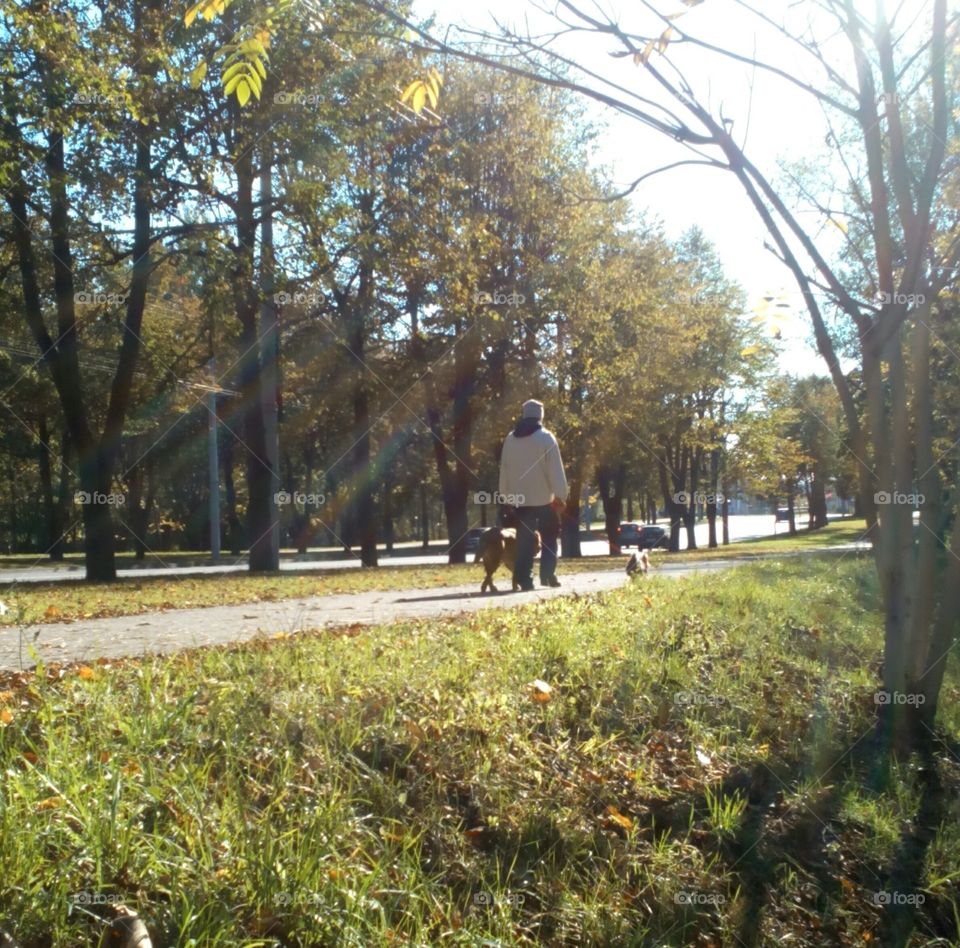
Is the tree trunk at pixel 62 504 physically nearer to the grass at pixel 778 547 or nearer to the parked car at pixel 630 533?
the grass at pixel 778 547

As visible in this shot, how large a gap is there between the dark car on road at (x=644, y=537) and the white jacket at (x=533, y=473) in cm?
3904

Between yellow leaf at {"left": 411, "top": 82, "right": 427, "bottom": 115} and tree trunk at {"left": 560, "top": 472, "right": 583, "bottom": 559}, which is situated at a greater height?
yellow leaf at {"left": 411, "top": 82, "right": 427, "bottom": 115}

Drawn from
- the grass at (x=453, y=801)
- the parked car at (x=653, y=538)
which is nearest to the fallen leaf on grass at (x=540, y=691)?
the grass at (x=453, y=801)

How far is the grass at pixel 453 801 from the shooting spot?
3092 mm

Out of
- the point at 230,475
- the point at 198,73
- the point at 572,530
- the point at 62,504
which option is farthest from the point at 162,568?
the point at 198,73

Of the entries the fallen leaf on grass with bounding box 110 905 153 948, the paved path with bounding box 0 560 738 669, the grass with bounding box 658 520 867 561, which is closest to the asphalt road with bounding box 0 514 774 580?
the grass with bounding box 658 520 867 561

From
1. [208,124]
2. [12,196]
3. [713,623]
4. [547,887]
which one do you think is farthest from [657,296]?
[547,887]

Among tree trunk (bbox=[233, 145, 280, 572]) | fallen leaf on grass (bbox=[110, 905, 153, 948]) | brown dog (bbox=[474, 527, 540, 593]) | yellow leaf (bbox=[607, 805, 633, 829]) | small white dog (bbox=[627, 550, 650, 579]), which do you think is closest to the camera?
fallen leaf on grass (bbox=[110, 905, 153, 948])

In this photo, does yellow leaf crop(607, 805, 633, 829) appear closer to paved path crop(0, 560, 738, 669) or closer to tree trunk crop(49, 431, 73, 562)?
paved path crop(0, 560, 738, 669)

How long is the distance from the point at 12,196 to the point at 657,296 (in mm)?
19872

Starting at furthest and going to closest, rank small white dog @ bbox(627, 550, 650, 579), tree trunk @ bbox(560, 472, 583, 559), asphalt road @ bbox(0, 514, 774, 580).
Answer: tree trunk @ bbox(560, 472, 583, 559), asphalt road @ bbox(0, 514, 774, 580), small white dog @ bbox(627, 550, 650, 579)

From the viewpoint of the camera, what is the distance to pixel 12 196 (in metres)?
18.6

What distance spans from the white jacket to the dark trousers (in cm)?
15

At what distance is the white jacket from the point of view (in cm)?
1092
